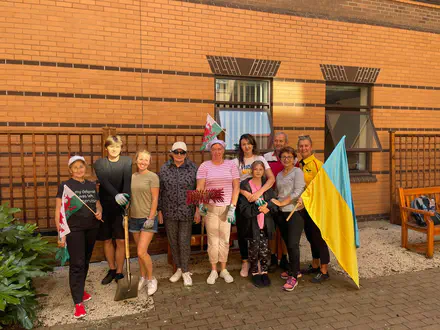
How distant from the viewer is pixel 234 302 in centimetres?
372

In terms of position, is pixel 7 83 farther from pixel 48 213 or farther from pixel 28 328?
pixel 28 328

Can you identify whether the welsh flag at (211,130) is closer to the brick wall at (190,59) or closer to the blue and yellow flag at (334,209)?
the brick wall at (190,59)

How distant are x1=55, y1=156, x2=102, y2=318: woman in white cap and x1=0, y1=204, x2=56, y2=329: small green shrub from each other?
1.27ft

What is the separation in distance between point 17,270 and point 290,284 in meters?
3.06

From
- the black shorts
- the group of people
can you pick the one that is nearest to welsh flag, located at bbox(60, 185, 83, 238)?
the group of people

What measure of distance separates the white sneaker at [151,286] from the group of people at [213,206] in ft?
0.04

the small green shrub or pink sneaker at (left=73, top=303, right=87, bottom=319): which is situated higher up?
the small green shrub

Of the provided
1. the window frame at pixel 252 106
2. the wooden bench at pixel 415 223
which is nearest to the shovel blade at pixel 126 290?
the window frame at pixel 252 106

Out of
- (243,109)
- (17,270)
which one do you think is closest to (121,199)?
(17,270)

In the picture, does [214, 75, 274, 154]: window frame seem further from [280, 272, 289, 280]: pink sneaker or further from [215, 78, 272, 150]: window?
[280, 272, 289, 280]: pink sneaker

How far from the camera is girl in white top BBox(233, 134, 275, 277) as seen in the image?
4.20 meters

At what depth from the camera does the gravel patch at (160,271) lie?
3570mm

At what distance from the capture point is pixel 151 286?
13.1 ft

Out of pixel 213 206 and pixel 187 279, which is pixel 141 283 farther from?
pixel 213 206
